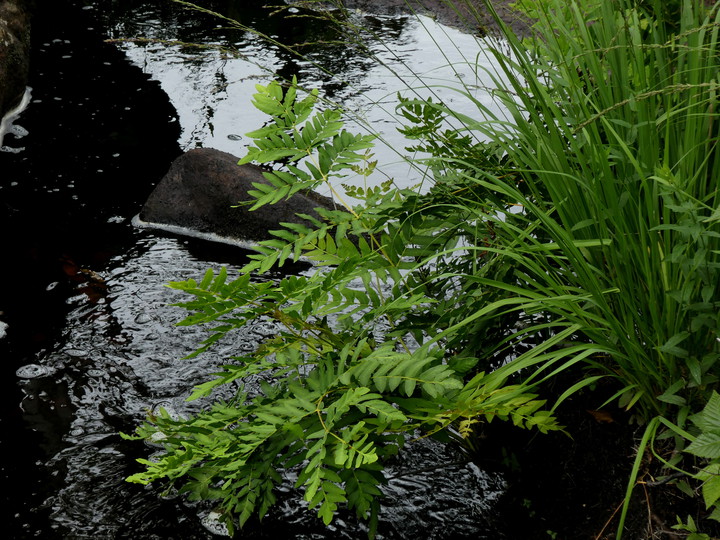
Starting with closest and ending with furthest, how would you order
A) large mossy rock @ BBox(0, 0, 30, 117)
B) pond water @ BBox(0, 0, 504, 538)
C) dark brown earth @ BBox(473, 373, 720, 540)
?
1. dark brown earth @ BBox(473, 373, 720, 540)
2. pond water @ BBox(0, 0, 504, 538)
3. large mossy rock @ BBox(0, 0, 30, 117)

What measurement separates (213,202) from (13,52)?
2.80 m

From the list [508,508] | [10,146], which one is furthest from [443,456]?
[10,146]

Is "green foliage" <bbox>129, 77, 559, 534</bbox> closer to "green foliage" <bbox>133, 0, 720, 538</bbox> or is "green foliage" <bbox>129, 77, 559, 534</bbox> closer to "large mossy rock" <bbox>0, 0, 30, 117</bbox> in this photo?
"green foliage" <bbox>133, 0, 720, 538</bbox>

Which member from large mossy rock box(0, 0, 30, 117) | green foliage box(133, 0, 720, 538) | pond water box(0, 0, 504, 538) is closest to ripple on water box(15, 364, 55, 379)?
pond water box(0, 0, 504, 538)

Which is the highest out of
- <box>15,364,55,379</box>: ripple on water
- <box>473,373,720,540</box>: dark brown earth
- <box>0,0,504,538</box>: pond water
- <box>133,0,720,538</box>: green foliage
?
<box>133,0,720,538</box>: green foliage

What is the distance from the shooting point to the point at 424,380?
1.90m

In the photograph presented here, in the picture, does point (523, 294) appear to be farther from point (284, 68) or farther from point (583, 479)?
point (284, 68)

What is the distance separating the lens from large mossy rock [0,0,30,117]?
18.7ft

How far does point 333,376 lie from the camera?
200 cm

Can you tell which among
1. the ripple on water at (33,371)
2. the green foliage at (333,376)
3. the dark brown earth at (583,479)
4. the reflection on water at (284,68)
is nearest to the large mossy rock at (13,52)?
the reflection on water at (284,68)

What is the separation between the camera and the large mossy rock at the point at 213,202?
438 centimetres

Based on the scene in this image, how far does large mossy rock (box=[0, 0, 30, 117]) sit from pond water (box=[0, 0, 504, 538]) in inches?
5.8

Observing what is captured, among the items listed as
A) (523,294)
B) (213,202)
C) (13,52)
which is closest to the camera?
(523,294)

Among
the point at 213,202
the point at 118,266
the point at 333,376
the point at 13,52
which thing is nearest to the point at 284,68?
the point at 13,52
